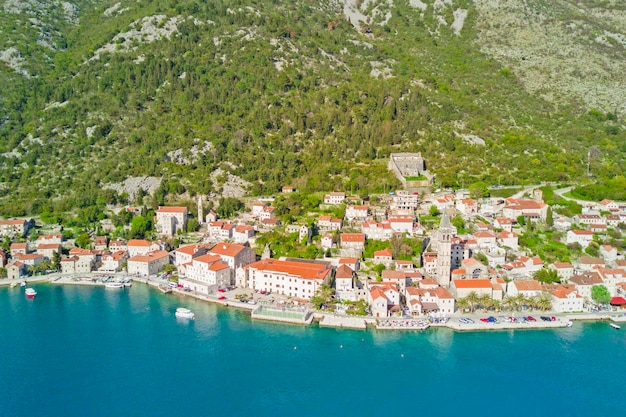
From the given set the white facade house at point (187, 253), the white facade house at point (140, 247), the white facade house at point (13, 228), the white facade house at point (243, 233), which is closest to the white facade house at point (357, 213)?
the white facade house at point (243, 233)

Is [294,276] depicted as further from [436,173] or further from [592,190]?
[592,190]

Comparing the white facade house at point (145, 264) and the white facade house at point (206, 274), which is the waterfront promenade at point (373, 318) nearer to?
the white facade house at point (206, 274)

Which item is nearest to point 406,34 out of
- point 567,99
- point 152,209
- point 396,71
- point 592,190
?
point 396,71

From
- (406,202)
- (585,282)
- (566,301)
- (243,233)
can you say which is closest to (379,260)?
(406,202)

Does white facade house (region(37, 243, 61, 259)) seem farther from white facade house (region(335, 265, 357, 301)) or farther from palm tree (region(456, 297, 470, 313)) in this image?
palm tree (region(456, 297, 470, 313))

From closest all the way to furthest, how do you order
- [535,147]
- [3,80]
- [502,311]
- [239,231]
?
1. [502,311]
2. [239,231]
3. [535,147]
4. [3,80]

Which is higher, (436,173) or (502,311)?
(436,173)

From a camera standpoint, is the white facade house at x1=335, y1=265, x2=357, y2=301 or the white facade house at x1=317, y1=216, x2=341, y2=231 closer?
the white facade house at x1=335, y1=265, x2=357, y2=301

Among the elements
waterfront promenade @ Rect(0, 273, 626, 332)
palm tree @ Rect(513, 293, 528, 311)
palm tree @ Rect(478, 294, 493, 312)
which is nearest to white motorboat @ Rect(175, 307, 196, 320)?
waterfront promenade @ Rect(0, 273, 626, 332)

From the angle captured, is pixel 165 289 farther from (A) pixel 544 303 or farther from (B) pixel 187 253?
(A) pixel 544 303
